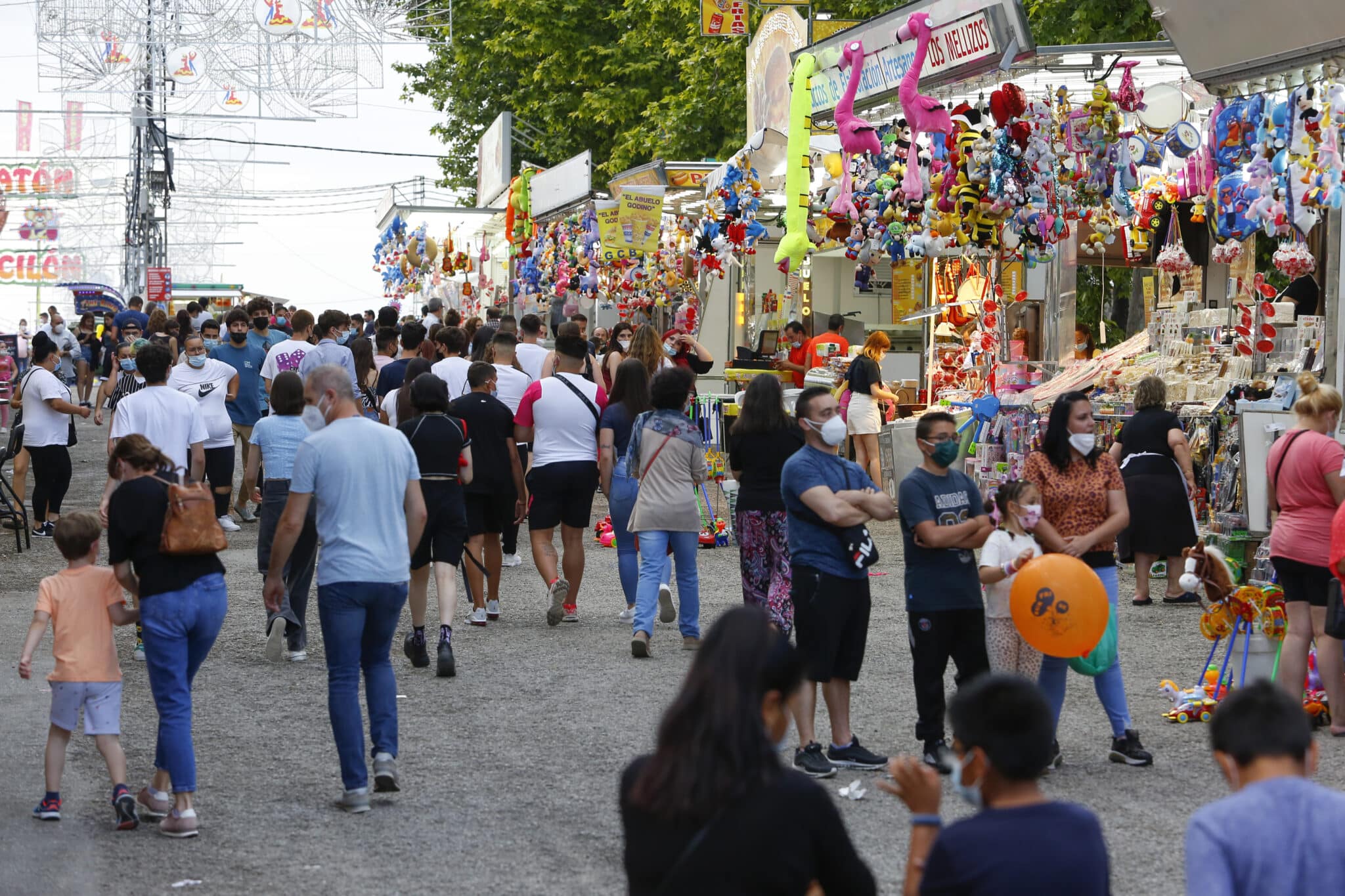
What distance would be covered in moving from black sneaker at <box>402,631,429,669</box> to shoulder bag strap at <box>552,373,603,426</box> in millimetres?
1802

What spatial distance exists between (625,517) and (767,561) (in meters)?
2.02

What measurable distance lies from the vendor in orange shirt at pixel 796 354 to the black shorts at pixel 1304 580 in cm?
1058

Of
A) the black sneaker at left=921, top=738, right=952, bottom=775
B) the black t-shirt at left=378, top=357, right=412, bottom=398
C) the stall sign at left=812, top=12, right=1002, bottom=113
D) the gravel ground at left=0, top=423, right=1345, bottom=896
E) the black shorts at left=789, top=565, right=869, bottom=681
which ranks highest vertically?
the stall sign at left=812, top=12, right=1002, bottom=113

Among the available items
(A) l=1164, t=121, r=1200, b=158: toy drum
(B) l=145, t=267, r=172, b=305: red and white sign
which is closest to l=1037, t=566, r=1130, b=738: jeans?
(A) l=1164, t=121, r=1200, b=158: toy drum

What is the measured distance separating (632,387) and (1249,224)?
3860 mm

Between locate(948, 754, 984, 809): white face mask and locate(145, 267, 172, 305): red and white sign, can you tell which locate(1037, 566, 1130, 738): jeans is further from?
locate(145, 267, 172, 305): red and white sign

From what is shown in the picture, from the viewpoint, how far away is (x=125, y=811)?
19.5 ft

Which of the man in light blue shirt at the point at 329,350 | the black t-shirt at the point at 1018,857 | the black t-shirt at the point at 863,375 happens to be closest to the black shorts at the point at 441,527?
the man in light blue shirt at the point at 329,350

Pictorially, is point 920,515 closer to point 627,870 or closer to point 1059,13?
point 627,870

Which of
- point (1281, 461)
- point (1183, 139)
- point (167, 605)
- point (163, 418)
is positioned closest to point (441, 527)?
point (163, 418)

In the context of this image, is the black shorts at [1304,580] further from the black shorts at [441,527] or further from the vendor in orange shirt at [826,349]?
the vendor in orange shirt at [826,349]

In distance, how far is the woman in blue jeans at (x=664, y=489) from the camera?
29.3 feet

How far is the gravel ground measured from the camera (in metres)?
5.48

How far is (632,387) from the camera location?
32.3ft
